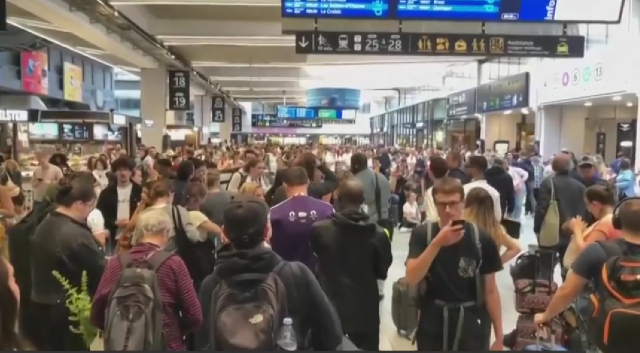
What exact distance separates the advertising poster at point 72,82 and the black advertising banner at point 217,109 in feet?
35.5

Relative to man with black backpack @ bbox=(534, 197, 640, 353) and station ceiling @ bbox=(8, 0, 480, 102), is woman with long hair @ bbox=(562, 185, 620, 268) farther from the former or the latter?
station ceiling @ bbox=(8, 0, 480, 102)

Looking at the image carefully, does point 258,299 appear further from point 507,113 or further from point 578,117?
point 507,113

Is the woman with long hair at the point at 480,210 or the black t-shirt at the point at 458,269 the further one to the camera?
the woman with long hair at the point at 480,210

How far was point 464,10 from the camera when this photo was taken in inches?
324

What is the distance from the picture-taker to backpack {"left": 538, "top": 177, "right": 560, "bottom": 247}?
6.58m

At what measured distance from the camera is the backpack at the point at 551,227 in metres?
6.58

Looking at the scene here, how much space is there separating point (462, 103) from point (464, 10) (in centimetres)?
1492

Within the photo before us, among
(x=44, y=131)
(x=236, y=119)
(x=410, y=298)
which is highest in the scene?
(x=236, y=119)

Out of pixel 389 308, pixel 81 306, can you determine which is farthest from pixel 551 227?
pixel 81 306

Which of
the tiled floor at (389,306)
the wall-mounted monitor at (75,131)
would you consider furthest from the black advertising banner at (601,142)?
the wall-mounted monitor at (75,131)

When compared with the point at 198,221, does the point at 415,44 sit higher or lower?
higher

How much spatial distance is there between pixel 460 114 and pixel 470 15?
1506 centimetres

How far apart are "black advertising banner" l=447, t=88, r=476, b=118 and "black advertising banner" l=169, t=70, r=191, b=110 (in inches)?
349

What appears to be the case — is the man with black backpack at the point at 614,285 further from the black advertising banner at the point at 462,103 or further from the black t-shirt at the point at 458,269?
the black advertising banner at the point at 462,103
